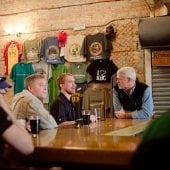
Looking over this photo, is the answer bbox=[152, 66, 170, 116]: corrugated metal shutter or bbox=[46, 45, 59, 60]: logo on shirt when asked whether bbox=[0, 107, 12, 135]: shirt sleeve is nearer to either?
bbox=[152, 66, 170, 116]: corrugated metal shutter

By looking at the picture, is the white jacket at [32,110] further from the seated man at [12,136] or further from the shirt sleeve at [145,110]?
the shirt sleeve at [145,110]

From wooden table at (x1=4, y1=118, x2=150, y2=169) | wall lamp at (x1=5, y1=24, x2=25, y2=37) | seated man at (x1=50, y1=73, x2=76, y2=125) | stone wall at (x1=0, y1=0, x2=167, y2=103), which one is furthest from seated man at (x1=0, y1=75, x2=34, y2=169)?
wall lamp at (x1=5, y1=24, x2=25, y2=37)

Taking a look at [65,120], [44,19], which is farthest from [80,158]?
[44,19]

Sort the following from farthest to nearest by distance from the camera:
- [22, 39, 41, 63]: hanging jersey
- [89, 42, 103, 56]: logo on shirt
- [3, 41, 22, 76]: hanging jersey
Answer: [3, 41, 22, 76]: hanging jersey < [22, 39, 41, 63]: hanging jersey < [89, 42, 103, 56]: logo on shirt

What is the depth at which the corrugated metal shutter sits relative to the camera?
558cm

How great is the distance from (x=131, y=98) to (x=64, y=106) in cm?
85

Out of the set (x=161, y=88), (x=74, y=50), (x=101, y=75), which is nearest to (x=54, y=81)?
(x=74, y=50)

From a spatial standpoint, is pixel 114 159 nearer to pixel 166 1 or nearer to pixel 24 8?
pixel 166 1

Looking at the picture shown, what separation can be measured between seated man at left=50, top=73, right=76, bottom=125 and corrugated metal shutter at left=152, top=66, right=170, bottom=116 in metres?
2.06

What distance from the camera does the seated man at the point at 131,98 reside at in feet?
13.3

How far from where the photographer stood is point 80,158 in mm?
1836

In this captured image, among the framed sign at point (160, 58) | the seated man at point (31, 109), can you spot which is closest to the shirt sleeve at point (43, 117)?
the seated man at point (31, 109)

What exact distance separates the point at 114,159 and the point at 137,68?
4.22 meters

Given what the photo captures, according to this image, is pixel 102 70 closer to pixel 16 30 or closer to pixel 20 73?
pixel 20 73
